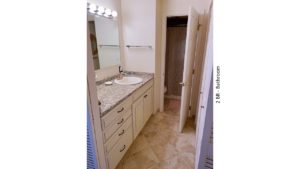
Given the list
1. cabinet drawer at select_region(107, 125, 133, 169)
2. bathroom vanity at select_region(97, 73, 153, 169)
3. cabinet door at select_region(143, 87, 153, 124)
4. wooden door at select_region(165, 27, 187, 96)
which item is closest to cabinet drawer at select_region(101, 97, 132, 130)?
bathroom vanity at select_region(97, 73, 153, 169)

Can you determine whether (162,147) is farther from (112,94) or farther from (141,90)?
A: (112,94)

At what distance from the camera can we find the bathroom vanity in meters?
1.27

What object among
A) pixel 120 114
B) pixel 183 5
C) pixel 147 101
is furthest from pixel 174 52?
pixel 120 114

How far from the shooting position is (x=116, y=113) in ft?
4.54

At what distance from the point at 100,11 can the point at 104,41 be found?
393mm

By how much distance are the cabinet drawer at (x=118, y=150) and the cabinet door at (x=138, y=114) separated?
0.15 metres
